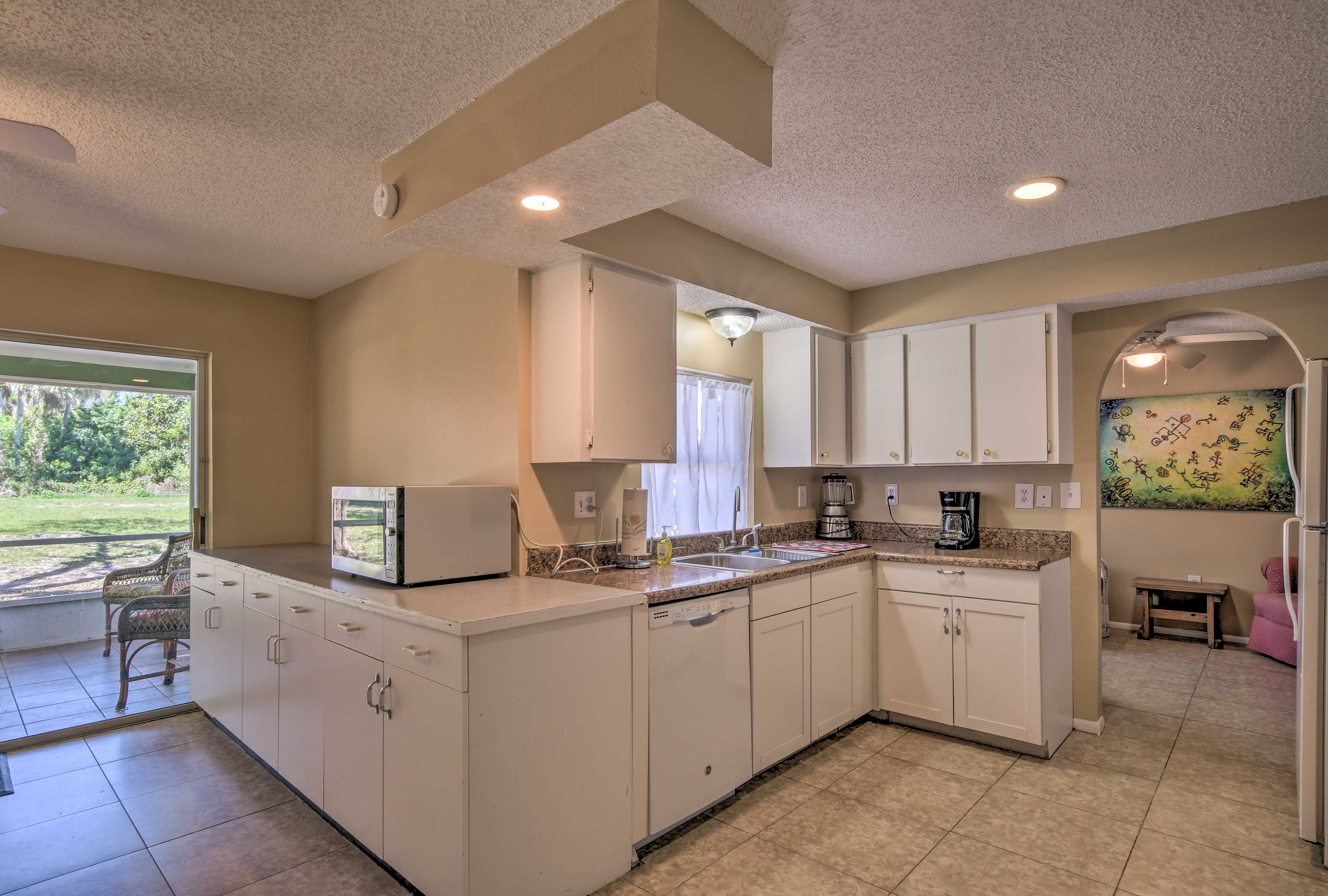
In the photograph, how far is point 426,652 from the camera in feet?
6.29

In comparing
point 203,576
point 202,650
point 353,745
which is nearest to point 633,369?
point 353,745

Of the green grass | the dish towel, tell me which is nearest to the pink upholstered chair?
the dish towel

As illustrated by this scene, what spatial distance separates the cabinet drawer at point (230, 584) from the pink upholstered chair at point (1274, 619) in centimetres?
602

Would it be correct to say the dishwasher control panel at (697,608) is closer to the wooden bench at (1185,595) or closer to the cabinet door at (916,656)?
the cabinet door at (916,656)

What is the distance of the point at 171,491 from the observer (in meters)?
3.70

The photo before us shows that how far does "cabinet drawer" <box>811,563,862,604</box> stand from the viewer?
3115 mm

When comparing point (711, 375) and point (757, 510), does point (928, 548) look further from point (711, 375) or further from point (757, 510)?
point (711, 375)

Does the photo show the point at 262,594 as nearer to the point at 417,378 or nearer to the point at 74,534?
the point at 417,378

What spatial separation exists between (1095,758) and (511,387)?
3046 millimetres

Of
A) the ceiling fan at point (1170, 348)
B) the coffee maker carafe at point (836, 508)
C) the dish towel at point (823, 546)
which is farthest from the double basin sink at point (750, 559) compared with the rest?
the ceiling fan at point (1170, 348)

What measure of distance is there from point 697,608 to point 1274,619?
15.0 ft

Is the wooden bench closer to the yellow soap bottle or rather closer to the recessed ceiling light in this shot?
the recessed ceiling light

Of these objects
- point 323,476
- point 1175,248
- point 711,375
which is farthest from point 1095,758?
point 323,476

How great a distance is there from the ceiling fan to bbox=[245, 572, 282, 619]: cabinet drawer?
5.31m
